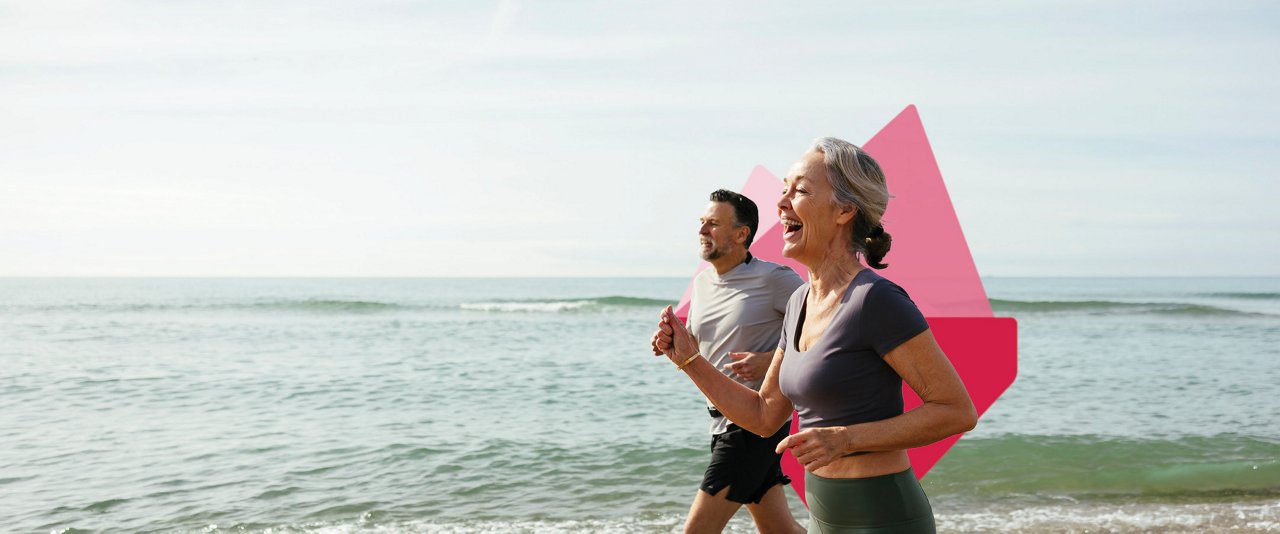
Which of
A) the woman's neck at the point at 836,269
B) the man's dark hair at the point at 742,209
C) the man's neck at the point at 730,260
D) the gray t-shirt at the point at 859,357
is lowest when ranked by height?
the gray t-shirt at the point at 859,357

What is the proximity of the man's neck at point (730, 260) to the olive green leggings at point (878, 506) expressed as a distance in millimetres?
2112

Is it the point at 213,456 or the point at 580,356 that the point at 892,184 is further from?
the point at 580,356

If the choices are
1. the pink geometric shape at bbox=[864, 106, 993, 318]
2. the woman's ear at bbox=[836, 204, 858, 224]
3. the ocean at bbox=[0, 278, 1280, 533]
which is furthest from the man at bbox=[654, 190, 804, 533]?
the ocean at bbox=[0, 278, 1280, 533]

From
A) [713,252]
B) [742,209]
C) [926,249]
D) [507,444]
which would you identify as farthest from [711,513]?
[507,444]

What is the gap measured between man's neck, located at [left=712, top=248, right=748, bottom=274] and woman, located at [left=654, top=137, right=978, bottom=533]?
189cm

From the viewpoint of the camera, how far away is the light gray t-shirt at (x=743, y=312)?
4.00 meters

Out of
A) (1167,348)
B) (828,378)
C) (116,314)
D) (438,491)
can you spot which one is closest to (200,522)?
(438,491)

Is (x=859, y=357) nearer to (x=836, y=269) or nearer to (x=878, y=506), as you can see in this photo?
(x=836, y=269)

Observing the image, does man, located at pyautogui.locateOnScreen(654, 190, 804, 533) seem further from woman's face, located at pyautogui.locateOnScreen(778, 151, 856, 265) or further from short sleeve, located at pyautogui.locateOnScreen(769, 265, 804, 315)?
woman's face, located at pyautogui.locateOnScreen(778, 151, 856, 265)

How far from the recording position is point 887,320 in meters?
1.97

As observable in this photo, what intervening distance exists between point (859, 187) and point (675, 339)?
617 millimetres

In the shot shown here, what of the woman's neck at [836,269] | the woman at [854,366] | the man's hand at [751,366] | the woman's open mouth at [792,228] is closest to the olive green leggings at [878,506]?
the woman at [854,366]

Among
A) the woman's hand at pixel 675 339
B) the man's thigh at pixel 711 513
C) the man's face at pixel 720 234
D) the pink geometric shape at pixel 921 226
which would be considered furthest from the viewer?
the pink geometric shape at pixel 921 226

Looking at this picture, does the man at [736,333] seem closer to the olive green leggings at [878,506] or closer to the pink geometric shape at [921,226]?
the pink geometric shape at [921,226]
